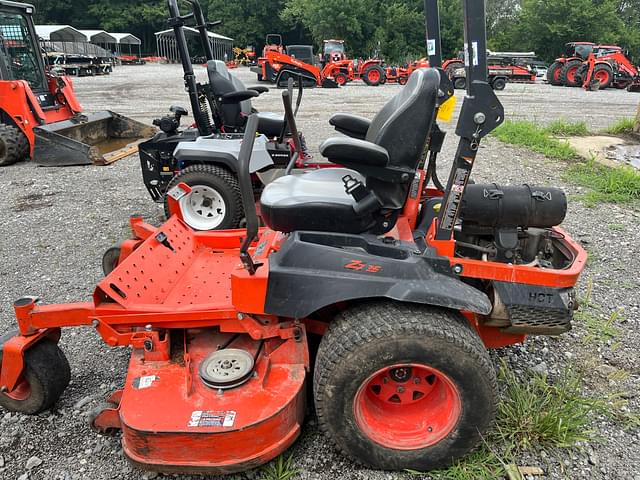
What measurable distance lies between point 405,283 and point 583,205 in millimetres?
4099

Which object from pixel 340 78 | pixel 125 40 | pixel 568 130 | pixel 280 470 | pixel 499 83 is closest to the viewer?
pixel 280 470

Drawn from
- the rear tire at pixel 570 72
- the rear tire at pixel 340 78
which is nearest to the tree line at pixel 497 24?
the rear tire at pixel 570 72

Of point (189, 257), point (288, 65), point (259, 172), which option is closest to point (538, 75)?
point (288, 65)

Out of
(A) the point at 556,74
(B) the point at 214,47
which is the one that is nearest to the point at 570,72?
(A) the point at 556,74

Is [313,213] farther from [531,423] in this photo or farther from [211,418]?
[531,423]

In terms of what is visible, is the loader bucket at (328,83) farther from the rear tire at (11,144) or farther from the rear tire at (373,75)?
the rear tire at (11,144)

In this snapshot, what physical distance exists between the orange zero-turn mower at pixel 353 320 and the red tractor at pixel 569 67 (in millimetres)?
20633

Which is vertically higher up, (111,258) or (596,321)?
(111,258)

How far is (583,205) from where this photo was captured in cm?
524

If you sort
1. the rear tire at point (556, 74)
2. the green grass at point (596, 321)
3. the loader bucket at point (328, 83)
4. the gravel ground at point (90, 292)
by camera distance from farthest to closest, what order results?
the rear tire at point (556, 74), the loader bucket at point (328, 83), the green grass at point (596, 321), the gravel ground at point (90, 292)

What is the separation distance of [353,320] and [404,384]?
383 millimetres

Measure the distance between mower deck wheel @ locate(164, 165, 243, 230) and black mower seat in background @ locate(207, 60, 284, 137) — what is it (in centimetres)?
91

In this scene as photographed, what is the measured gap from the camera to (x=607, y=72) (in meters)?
19.0

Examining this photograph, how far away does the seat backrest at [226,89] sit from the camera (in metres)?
5.06
